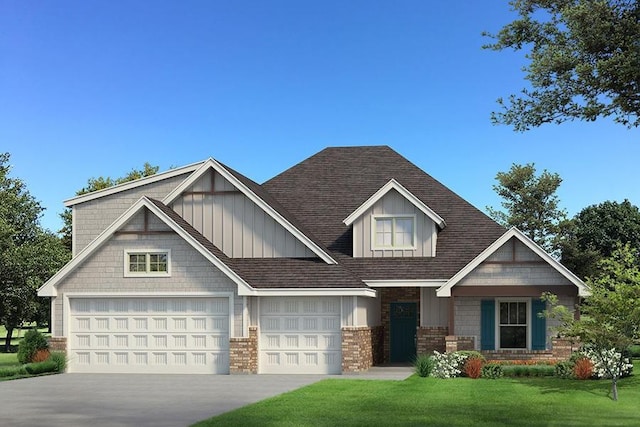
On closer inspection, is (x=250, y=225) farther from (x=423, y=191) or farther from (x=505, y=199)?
(x=505, y=199)

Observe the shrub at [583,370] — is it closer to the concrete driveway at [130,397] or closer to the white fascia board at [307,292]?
the white fascia board at [307,292]

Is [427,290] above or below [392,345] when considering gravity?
above

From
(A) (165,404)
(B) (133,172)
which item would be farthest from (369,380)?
(B) (133,172)

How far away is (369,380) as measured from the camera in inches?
998

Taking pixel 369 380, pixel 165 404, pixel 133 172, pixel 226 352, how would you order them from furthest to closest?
pixel 133 172, pixel 226 352, pixel 369 380, pixel 165 404

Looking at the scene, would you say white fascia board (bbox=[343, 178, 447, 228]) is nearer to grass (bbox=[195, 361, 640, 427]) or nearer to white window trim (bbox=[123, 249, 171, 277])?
white window trim (bbox=[123, 249, 171, 277])

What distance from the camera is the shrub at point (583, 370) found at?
84.3ft

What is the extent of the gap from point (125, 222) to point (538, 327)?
1471cm

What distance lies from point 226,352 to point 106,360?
433 cm

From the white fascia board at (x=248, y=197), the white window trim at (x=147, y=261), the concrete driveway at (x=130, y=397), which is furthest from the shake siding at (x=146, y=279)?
the concrete driveway at (x=130, y=397)

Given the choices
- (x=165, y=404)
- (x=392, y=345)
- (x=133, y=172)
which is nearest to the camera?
(x=165, y=404)

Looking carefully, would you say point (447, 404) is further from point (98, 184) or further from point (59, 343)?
point (98, 184)

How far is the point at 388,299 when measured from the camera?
33.2 metres

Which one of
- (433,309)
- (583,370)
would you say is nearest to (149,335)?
(433,309)
